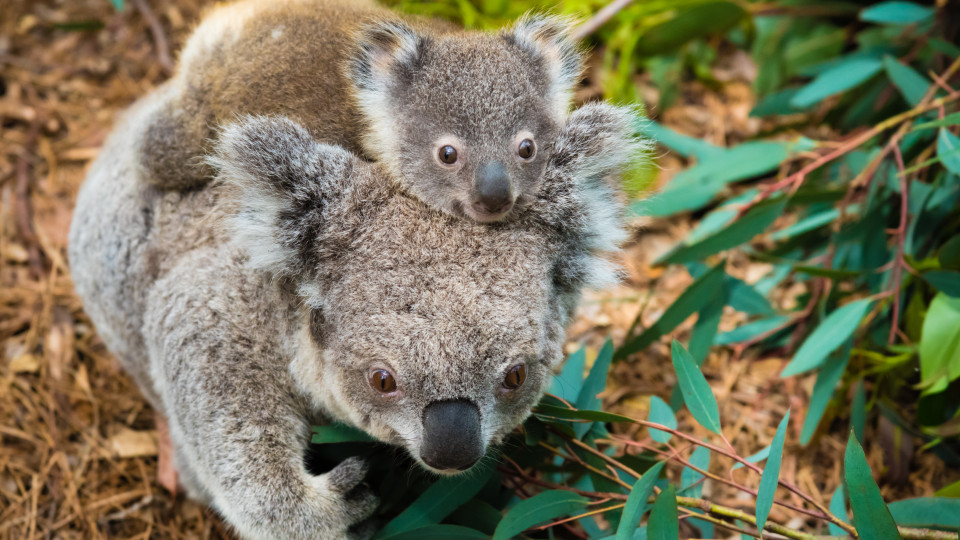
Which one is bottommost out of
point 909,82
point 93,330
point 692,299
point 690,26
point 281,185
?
point 93,330

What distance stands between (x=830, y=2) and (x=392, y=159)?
10.9 feet

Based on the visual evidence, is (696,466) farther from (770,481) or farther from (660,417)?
(770,481)

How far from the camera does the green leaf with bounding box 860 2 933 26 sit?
3.67 m

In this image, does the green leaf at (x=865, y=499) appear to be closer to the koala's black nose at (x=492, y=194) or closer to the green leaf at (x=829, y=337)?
the green leaf at (x=829, y=337)

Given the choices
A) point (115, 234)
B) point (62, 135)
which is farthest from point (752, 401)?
point (62, 135)

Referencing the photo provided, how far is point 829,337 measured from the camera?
2.86 metres

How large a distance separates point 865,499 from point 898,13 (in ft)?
8.89

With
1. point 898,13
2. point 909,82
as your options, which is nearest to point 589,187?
point 909,82

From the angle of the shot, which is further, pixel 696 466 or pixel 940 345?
pixel 940 345

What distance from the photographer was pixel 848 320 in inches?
113

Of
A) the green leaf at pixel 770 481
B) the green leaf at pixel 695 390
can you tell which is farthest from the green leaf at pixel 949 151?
the green leaf at pixel 770 481

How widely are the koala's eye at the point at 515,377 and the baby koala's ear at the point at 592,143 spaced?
52 centimetres

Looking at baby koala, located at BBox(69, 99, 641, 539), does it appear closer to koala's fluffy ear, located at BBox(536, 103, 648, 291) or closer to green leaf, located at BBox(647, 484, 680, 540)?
koala's fluffy ear, located at BBox(536, 103, 648, 291)

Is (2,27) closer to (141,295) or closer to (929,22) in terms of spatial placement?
(141,295)
